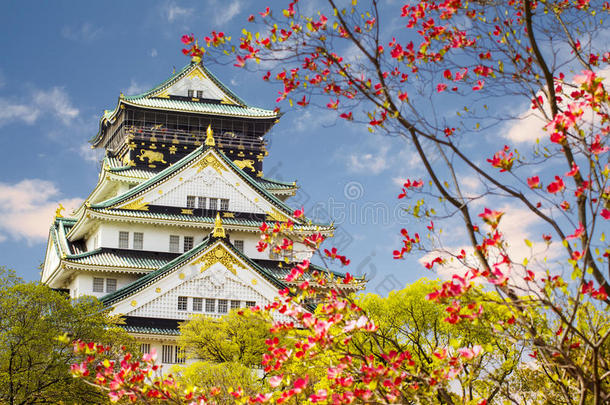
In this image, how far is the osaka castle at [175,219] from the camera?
121 feet

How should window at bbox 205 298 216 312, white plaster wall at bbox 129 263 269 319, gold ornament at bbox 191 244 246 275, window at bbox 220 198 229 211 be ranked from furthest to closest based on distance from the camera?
window at bbox 220 198 229 211
gold ornament at bbox 191 244 246 275
window at bbox 205 298 216 312
white plaster wall at bbox 129 263 269 319

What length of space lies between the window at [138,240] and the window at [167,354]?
7.87 metres

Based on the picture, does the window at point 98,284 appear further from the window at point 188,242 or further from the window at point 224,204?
the window at point 224,204

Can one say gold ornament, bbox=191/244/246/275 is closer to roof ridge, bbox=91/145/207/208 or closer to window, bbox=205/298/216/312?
window, bbox=205/298/216/312

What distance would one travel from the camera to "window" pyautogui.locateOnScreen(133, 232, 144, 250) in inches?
1656

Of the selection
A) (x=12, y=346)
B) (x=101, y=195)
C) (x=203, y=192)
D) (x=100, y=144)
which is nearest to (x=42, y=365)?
(x=12, y=346)

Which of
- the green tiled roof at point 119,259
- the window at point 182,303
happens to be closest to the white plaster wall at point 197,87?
the green tiled roof at point 119,259

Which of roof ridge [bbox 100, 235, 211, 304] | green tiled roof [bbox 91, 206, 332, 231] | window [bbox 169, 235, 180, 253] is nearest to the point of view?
roof ridge [bbox 100, 235, 211, 304]

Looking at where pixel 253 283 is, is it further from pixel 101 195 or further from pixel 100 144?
pixel 100 144

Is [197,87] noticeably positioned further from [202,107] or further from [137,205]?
[137,205]

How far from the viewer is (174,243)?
42.8m

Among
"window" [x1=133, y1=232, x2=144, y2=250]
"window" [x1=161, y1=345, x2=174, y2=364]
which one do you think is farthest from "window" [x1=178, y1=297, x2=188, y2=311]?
"window" [x1=133, y1=232, x2=144, y2=250]

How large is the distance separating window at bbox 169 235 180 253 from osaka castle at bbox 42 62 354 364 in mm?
63

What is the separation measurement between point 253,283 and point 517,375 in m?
16.5
